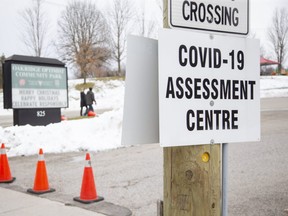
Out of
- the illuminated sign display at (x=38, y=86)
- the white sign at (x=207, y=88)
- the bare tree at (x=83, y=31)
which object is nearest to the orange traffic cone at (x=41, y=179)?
the white sign at (x=207, y=88)

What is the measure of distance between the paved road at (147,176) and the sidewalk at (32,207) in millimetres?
212

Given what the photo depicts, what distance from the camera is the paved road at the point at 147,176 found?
16.6 feet

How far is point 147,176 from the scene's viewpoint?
671 cm

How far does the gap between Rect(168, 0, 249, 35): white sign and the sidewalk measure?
3527 mm

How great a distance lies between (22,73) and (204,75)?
1282cm

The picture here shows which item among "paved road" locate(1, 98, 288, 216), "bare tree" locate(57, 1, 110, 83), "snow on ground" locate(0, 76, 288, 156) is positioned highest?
"bare tree" locate(57, 1, 110, 83)

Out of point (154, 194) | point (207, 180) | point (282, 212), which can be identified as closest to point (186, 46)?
point (207, 180)

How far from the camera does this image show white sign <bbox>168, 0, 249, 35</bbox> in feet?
6.32

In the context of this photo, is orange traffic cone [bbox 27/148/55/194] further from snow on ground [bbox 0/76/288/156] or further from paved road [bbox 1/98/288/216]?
snow on ground [bbox 0/76/288/156]

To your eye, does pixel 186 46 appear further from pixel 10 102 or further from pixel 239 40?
pixel 10 102

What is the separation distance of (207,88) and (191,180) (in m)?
0.55

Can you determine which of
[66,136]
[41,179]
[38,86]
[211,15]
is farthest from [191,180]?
[38,86]

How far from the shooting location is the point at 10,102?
13242 millimetres

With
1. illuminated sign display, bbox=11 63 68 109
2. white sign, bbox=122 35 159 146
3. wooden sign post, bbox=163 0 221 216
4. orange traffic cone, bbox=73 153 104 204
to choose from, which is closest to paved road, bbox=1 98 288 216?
orange traffic cone, bbox=73 153 104 204
